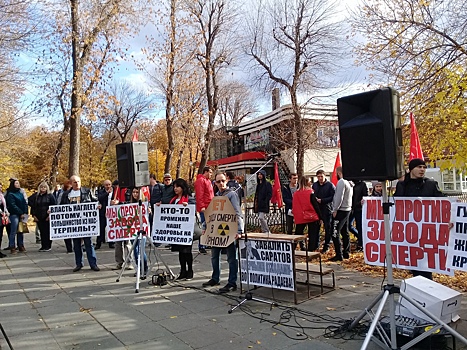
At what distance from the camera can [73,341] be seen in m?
4.68

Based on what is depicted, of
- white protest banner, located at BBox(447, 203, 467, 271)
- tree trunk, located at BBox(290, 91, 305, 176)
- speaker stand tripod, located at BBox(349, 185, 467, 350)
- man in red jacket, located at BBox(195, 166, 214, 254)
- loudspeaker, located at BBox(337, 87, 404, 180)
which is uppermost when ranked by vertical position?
tree trunk, located at BBox(290, 91, 305, 176)

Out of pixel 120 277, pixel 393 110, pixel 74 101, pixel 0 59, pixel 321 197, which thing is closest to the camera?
pixel 393 110

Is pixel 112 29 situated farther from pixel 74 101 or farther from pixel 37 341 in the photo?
pixel 37 341

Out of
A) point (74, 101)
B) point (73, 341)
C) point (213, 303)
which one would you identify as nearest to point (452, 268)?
point (213, 303)

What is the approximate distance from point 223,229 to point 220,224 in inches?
4.4

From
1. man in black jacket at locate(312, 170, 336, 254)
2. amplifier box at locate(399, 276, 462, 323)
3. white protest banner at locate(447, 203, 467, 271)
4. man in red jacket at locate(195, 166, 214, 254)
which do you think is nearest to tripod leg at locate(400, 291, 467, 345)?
amplifier box at locate(399, 276, 462, 323)

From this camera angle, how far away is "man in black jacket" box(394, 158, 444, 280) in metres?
5.16

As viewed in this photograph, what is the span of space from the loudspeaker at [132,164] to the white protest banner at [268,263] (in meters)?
2.28

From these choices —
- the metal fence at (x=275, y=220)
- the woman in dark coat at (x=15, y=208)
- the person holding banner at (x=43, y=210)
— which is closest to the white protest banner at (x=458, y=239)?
the metal fence at (x=275, y=220)

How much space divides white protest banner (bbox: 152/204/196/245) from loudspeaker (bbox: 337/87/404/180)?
3835mm

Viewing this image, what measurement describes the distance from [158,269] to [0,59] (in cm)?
917

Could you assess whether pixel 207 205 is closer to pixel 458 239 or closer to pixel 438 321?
pixel 458 239

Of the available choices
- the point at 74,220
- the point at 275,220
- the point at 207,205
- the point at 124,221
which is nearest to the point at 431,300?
the point at 124,221

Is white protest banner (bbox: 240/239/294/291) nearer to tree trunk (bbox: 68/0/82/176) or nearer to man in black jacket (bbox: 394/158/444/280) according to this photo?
man in black jacket (bbox: 394/158/444/280)
